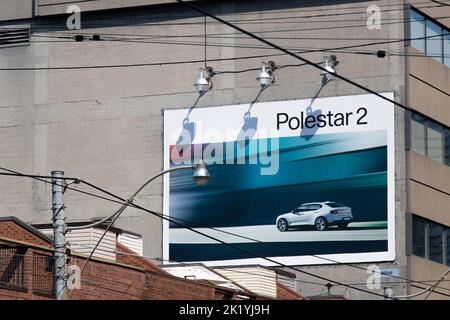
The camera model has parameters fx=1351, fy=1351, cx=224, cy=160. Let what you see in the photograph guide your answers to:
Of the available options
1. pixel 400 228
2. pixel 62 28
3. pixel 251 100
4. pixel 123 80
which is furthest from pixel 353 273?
pixel 62 28

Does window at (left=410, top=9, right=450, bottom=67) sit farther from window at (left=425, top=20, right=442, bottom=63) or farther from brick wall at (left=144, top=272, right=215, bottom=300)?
brick wall at (left=144, top=272, right=215, bottom=300)

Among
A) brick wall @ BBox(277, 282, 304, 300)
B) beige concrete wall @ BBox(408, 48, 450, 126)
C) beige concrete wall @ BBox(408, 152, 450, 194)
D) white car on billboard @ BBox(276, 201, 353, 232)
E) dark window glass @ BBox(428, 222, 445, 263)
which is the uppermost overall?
beige concrete wall @ BBox(408, 48, 450, 126)

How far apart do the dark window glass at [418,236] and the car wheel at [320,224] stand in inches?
154

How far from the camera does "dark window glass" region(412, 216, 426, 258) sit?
194 ft

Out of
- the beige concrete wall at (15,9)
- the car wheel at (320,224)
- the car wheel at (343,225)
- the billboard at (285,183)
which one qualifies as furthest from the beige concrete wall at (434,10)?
the beige concrete wall at (15,9)

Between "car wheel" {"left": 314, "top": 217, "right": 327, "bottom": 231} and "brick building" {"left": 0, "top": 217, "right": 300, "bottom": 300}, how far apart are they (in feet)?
36.9

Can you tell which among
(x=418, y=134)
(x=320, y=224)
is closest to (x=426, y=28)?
(x=418, y=134)

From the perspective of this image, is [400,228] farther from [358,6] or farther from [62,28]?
[62,28]

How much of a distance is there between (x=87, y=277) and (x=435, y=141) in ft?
84.5

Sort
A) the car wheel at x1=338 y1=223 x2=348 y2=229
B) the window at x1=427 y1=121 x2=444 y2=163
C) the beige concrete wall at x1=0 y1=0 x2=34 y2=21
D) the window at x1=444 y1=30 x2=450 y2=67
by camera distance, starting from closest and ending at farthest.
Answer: the car wheel at x1=338 y1=223 x2=348 y2=229, the window at x1=427 y1=121 x2=444 y2=163, the window at x1=444 y1=30 x2=450 y2=67, the beige concrete wall at x1=0 y1=0 x2=34 y2=21

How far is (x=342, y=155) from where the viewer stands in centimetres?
5984

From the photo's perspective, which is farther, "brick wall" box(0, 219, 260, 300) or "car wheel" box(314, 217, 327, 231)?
"car wheel" box(314, 217, 327, 231)

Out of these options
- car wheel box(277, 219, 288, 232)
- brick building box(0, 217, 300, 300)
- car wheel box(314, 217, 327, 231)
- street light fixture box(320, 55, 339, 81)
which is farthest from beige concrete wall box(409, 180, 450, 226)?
brick building box(0, 217, 300, 300)

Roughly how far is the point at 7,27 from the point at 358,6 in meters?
18.5
